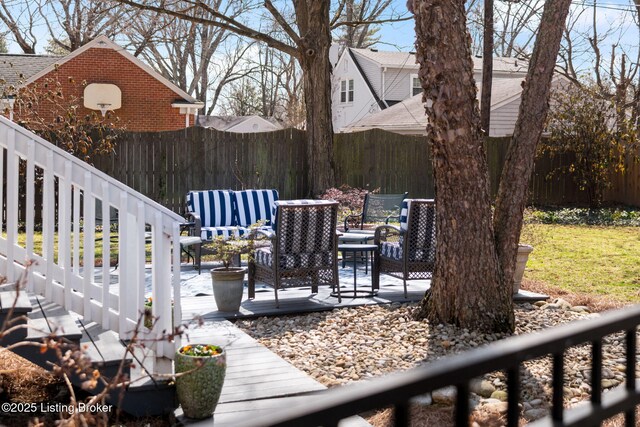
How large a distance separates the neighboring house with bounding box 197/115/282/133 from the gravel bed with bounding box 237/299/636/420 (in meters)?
29.9

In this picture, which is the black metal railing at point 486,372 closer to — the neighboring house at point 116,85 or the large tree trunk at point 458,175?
the large tree trunk at point 458,175

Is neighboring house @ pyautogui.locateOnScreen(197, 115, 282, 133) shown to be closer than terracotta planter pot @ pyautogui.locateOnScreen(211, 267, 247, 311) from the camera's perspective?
No

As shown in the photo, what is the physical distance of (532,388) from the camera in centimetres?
473

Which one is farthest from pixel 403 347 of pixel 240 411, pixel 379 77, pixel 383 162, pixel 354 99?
pixel 354 99

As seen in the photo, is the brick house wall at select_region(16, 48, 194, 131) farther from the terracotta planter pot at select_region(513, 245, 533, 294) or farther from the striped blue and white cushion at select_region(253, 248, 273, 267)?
the terracotta planter pot at select_region(513, 245, 533, 294)

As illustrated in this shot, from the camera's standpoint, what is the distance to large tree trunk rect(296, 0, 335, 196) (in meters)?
14.9

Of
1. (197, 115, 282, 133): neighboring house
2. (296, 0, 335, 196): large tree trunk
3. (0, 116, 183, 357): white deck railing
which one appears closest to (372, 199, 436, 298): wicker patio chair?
(0, 116, 183, 357): white deck railing

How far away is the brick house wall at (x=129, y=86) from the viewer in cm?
2192

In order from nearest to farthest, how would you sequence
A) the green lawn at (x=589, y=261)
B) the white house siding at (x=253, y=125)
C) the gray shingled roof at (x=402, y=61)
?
the green lawn at (x=589, y=261) → the gray shingled roof at (x=402, y=61) → the white house siding at (x=253, y=125)

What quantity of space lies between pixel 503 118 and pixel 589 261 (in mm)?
14225

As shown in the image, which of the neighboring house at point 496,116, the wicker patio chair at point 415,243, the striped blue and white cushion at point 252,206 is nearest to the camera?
the wicker patio chair at point 415,243

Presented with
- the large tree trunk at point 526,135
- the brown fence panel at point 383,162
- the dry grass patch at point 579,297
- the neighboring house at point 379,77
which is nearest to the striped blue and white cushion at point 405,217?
the large tree trunk at point 526,135

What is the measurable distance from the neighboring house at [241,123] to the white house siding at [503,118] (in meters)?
14.4

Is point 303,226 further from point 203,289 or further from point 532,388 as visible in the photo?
point 532,388
